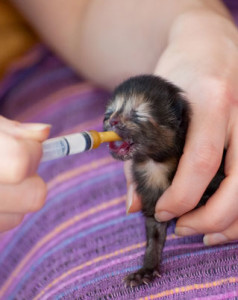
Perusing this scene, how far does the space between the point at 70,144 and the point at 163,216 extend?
0.99 feet

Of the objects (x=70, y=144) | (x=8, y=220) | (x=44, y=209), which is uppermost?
(x=70, y=144)

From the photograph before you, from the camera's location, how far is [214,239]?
0.92m

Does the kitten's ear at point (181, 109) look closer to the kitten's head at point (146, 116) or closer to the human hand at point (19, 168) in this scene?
the kitten's head at point (146, 116)

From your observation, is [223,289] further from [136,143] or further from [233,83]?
[233,83]

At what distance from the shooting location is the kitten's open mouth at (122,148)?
37.2 inches

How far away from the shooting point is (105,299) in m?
0.83

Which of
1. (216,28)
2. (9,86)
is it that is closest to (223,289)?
(216,28)

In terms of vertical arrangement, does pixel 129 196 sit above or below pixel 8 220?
below

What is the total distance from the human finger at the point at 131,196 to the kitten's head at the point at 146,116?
127 mm

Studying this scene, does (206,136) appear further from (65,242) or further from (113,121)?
(65,242)

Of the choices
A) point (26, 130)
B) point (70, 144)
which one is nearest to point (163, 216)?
point (70, 144)

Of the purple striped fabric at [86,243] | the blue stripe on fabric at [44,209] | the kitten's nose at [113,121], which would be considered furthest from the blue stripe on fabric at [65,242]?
the kitten's nose at [113,121]

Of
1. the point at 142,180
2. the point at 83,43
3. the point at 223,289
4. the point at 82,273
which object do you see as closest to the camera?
the point at 223,289

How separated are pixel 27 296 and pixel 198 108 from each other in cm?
53
